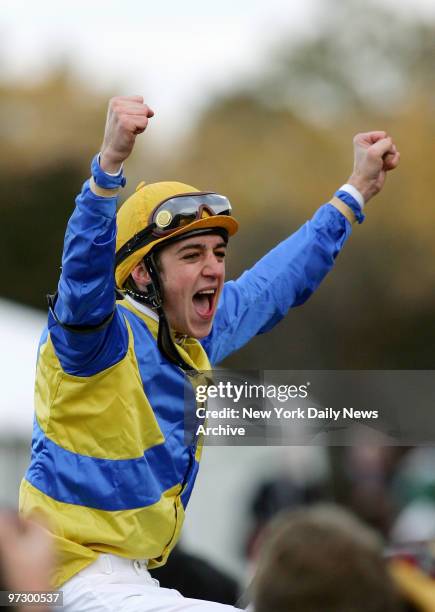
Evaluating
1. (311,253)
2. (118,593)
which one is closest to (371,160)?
(311,253)

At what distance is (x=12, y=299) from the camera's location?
739 inches

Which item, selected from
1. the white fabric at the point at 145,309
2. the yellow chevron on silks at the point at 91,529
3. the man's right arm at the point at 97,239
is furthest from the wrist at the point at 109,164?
the yellow chevron on silks at the point at 91,529

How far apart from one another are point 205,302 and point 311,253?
30.0 inches

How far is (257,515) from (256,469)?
66cm

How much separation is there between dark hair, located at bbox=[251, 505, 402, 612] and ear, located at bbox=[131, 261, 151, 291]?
6.91 feet

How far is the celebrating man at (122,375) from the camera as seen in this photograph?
341 centimetres

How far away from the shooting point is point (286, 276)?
15.5 feet

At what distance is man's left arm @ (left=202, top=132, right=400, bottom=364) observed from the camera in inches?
184

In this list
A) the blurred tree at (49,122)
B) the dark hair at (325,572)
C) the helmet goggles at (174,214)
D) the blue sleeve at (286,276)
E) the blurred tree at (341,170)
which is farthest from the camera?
the blurred tree at (49,122)

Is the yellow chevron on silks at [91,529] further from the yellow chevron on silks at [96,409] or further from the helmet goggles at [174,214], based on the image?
the helmet goggles at [174,214]

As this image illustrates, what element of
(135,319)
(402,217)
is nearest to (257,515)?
(135,319)

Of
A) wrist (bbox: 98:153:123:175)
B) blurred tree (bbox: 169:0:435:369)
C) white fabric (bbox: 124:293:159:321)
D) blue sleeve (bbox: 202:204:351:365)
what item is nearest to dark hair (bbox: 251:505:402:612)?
wrist (bbox: 98:153:123:175)

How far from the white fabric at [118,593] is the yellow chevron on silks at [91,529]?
0.10 ft

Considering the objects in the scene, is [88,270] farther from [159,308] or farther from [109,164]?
[159,308]
